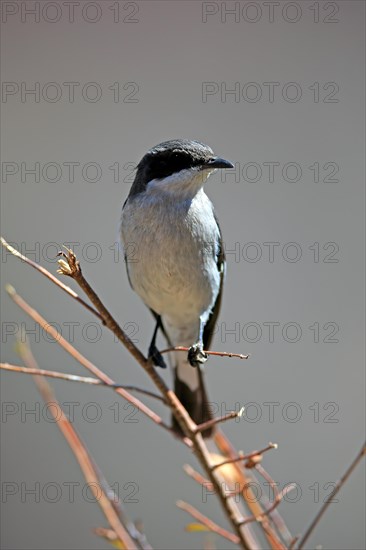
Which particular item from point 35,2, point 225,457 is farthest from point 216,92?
point 225,457

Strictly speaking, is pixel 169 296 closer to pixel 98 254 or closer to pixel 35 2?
pixel 98 254

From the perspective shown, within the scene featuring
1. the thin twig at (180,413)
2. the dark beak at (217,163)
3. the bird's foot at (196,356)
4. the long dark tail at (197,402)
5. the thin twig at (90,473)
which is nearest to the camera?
the thin twig at (180,413)

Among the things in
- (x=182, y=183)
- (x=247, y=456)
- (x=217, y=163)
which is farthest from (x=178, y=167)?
(x=247, y=456)

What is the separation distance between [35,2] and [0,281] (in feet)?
6.98

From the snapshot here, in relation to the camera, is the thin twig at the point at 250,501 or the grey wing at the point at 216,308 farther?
the grey wing at the point at 216,308

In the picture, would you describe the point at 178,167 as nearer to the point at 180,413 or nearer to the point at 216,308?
the point at 216,308

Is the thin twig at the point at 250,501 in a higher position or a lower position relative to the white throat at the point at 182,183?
lower

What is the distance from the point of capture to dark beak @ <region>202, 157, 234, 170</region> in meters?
2.82

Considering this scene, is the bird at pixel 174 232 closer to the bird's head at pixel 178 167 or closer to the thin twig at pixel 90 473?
the bird's head at pixel 178 167

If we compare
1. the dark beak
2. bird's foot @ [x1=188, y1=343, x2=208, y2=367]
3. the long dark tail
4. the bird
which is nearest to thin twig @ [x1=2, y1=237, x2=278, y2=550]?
bird's foot @ [x1=188, y1=343, x2=208, y2=367]

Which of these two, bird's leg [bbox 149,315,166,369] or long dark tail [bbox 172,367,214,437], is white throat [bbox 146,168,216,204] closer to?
bird's leg [bbox 149,315,166,369]

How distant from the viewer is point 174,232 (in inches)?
114

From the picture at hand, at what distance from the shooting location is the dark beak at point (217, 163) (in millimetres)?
2820

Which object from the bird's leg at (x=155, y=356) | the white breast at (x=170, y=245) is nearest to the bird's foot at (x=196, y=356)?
the bird's leg at (x=155, y=356)
